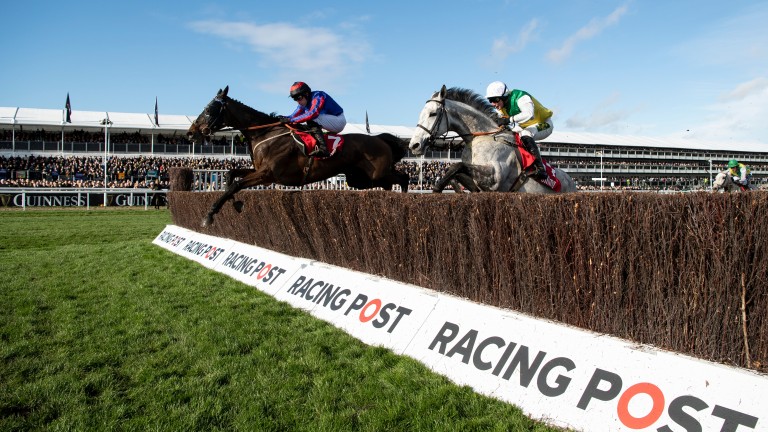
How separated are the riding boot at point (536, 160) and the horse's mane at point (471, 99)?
2.47 ft

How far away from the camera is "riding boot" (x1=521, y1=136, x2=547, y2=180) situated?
21.8ft

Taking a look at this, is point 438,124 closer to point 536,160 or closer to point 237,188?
point 536,160

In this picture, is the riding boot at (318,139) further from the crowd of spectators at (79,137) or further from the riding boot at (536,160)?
the crowd of spectators at (79,137)

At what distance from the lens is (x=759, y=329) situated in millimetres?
2725

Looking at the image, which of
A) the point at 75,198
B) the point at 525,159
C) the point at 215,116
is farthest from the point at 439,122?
the point at 75,198

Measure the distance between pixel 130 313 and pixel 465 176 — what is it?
4.00 metres

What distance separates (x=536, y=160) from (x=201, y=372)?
4.74 meters

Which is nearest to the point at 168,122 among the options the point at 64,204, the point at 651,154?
the point at 64,204

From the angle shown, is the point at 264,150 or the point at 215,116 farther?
the point at 215,116

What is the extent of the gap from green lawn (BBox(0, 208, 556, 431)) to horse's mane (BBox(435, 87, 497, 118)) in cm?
375

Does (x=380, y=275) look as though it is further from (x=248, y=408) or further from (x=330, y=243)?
(x=248, y=408)

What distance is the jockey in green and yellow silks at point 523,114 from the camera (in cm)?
670

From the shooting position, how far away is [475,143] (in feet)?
22.7

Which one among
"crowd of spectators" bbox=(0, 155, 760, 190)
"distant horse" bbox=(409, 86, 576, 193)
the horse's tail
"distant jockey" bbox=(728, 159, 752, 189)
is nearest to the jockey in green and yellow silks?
"distant horse" bbox=(409, 86, 576, 193)
